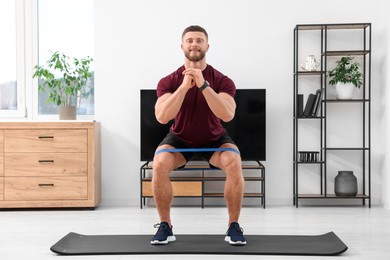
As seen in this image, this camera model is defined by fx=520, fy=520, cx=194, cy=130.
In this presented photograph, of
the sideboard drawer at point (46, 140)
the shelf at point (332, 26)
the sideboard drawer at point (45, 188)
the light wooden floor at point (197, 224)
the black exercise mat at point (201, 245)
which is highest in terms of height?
the shelf at point (332, 26)

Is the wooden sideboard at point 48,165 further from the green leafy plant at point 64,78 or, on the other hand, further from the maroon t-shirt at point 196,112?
the maroon t-shirt at point 196,112

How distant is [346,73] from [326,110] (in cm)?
38

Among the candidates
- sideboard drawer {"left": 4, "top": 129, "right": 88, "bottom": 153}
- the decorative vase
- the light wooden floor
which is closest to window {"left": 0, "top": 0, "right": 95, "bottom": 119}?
sideboard drawer {"left": 4, "top": 129, "right": 88, "bottom": 153}

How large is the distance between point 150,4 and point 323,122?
1.83m

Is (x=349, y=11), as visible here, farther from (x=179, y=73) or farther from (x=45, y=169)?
(x=45, y=169)

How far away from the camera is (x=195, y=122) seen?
2.98 metres

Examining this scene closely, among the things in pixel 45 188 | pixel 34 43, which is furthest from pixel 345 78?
pixel 34 43

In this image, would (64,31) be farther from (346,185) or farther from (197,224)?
(346,185)

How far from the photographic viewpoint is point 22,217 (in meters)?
3.91

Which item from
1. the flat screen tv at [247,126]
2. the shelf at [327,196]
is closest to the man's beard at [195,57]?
the flat screen tv at [247,126]

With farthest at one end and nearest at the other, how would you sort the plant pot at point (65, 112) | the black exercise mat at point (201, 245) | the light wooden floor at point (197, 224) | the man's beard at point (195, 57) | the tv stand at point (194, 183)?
the plant pot at point (65, 112) → the tv stand at point (194, 183) → the man's beard at point (195, 57) → the light wooden floor at point (197, 224) → the black exercise mat at point (201, 245)

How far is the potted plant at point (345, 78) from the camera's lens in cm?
429

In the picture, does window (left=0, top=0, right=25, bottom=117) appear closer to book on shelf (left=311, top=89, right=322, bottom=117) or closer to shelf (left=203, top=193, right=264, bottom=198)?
shelf (left=203, top=193, right=264, bottom=198)

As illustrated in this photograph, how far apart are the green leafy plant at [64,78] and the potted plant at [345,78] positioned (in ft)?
7.06
